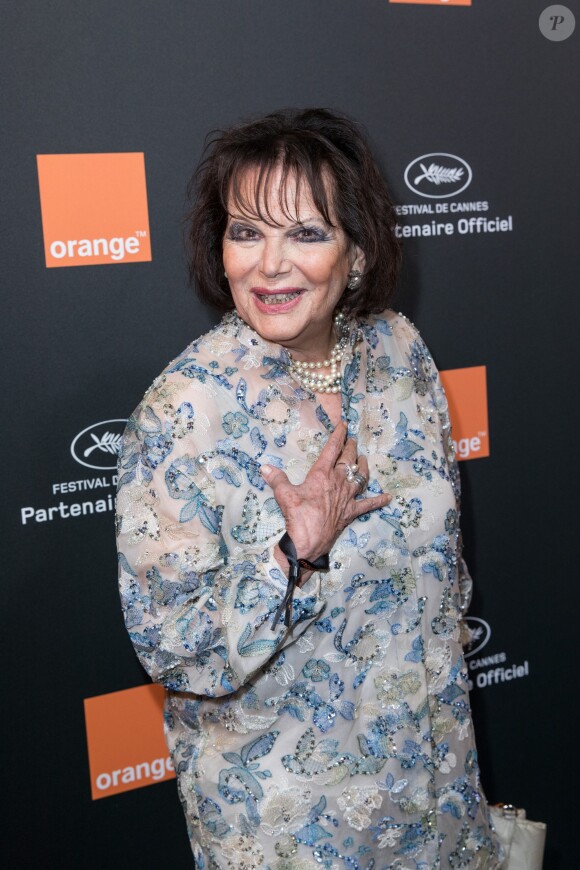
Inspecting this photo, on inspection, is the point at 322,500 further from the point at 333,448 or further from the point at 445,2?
the point at 445,2

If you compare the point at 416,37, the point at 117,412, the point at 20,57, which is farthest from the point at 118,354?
the point at 416,37

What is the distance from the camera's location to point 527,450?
9.07ft

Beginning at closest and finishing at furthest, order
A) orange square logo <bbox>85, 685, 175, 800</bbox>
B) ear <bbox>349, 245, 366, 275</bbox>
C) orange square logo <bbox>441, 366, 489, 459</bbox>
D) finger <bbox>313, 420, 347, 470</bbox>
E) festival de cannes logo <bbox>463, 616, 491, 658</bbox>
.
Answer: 1. finger <bbox>313, 420, 347, 470</bbox>
2. ear <bbox>349, 245, 366, 275</bbox>
3. orange square logo <bbox>85, 685, 175, 800</bbox>
4. orange square logo <bbox>441, 366, 489, 459</bbox>
5. festival de cannes logo <bbox>463, 616, 491, 658</bbox>

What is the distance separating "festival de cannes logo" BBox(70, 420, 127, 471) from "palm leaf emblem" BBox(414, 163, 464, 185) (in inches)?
38.9

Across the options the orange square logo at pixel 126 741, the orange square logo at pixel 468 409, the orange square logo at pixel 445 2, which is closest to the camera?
the orange square logo at pixel 126 741

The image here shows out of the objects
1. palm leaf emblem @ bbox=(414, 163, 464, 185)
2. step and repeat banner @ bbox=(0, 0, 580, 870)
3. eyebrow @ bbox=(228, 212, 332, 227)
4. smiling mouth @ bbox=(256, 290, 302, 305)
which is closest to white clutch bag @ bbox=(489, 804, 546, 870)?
step and repeat banner @ bbox=(0, 0, 580, 870)

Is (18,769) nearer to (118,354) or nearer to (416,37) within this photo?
(118,354)

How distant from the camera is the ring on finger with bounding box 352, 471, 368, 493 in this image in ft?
5.34

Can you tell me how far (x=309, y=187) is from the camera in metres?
1.64

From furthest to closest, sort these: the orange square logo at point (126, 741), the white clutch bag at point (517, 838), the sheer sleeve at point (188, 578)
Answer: the orange square logo at point (126, 741) < the white clutch bag at point (517, 838) < the sheer sleeve at point (188, 578)

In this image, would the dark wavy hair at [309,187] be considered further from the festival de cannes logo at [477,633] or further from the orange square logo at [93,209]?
the festival de cannes logo at [477,633]

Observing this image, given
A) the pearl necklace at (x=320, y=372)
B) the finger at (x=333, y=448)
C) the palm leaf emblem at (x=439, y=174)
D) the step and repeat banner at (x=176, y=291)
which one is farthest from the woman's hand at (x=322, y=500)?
the palm leaf emblem at (x=439, y=174)

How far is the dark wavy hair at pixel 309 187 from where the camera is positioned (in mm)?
1640

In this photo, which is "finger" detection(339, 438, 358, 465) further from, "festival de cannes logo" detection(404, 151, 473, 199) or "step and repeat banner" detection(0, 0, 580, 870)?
"festival de cannes logo" detection(404, 151, 473, 199)
